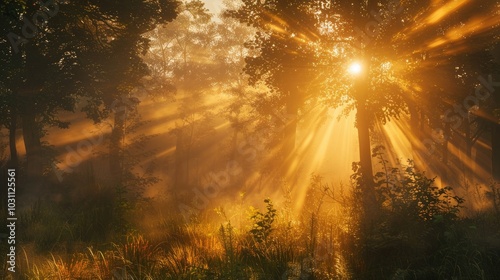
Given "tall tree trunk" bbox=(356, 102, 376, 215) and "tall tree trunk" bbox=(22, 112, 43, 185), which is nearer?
"tall tree trunk" bbox=(356, 102, 376, 215)

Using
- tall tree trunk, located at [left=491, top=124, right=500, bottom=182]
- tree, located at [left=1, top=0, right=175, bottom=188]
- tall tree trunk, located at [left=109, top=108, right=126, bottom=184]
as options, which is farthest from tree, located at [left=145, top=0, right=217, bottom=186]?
tall tree trunk, located at [left=491, top=124, right=500, bottom=182]

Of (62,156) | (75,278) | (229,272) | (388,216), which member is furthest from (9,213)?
(62,156)

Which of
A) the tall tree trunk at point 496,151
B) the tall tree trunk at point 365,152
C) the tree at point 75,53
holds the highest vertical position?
the tree at point 75,53

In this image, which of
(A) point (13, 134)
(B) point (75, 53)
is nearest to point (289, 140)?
(B) point (75, 53)

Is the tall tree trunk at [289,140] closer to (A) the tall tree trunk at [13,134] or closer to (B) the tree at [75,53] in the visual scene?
(B) the tree at [75,53]

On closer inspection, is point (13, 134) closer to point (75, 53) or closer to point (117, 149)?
point (117, 149)

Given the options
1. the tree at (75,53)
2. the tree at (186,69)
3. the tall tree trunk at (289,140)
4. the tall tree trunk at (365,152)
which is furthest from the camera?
the tree at (186,69)

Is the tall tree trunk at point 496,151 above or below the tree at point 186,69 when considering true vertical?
below

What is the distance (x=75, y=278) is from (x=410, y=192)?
19.6 ft

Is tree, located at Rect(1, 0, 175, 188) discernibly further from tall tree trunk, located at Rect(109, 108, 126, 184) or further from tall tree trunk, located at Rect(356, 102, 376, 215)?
tall tree trunk, located at Rect(356, 102, 376, 215)

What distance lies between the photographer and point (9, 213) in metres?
10.9

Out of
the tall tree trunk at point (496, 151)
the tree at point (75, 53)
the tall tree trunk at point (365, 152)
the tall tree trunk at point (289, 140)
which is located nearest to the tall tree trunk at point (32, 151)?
the tree at point (75, 53)

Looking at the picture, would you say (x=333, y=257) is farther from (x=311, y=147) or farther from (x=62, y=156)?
(x=62, y=156)

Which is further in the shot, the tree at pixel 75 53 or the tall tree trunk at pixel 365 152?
the tree at pixel 75 53
